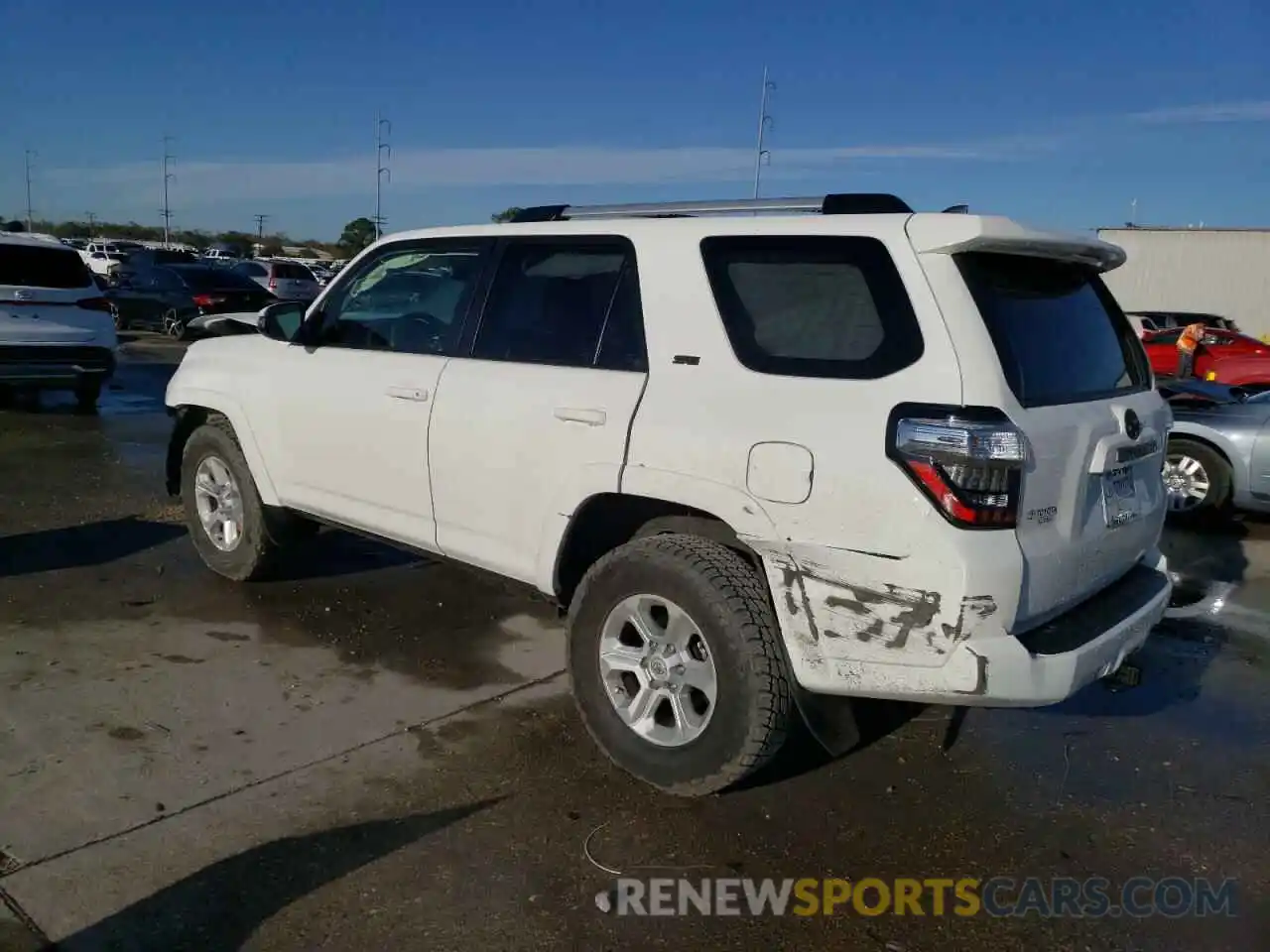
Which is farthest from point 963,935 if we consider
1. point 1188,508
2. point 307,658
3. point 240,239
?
point 240,239

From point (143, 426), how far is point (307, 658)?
293 inches

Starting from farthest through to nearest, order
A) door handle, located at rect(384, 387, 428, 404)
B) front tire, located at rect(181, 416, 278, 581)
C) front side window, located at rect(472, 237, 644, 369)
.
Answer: front tire, located at rect(181, 416, 278, 581) → door handle, located at rect(384, 387, 428, 404) → front side window, located at rect(472, 237, 644, 369)

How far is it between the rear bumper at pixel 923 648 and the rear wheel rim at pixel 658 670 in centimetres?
35

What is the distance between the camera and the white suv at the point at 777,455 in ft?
10.0

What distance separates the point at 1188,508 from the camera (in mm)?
8336

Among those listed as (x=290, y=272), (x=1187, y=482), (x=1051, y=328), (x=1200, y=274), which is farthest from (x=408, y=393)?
(x=1200, y=274)

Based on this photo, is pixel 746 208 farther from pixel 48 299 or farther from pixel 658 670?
pixel 48 299

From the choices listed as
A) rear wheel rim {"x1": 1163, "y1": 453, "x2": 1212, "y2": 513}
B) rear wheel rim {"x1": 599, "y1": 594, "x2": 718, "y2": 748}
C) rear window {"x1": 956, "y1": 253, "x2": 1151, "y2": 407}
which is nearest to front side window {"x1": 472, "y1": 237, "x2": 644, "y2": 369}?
rear wheel rim {"x1": 599, "y1": 594, "x2": 718, "y2": 748}

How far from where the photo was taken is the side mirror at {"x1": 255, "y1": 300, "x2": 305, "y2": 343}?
5219mm

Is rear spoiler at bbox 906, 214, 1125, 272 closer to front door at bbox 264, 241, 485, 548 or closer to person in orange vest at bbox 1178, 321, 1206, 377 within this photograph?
front door at bbox 264, 241, 485, 548

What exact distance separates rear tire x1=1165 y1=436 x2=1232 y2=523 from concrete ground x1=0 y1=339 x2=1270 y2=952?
2880 mm

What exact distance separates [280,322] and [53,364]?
7.17 metres

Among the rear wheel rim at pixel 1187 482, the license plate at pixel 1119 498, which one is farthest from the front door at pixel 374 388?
the rear wheel rim at pixel 1187 482

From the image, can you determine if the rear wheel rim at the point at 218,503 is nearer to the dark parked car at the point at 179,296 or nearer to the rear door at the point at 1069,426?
the rear door at the point at 1069,426
